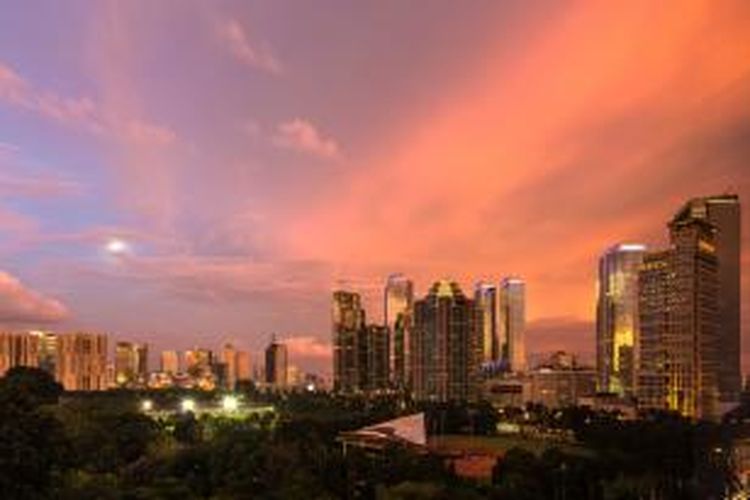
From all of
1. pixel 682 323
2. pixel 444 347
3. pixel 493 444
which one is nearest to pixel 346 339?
pixel 444 347

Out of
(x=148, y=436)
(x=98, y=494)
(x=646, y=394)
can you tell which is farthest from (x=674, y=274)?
(x=98, y=494)

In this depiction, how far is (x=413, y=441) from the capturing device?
2730 cm

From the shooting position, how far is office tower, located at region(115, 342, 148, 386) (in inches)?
3263

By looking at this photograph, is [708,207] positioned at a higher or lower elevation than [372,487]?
higher

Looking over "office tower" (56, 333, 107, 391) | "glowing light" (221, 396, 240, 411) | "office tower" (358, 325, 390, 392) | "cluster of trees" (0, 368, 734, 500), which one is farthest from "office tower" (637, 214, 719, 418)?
"office tower" (56, 333, 107, 391)

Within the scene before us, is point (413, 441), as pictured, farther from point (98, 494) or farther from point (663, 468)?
point (98, 494)

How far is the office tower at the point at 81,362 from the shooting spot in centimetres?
6844

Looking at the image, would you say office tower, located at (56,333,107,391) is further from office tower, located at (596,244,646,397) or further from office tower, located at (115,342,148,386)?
office tower, located at (596,244,646,397)

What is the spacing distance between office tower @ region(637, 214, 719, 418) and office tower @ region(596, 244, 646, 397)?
39.3 ft

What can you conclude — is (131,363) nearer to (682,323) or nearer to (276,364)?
(276,364)

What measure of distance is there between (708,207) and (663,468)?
A: 62.5 feet

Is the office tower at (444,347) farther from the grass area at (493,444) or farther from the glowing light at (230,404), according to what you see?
the grass area at (493,444)

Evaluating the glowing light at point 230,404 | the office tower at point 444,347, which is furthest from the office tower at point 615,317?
the glowing light at point 230,404

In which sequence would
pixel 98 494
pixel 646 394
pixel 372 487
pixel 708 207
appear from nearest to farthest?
1. pixel 98 494
2. pixel 372 487
3. pixel 708 207
4. pixel 646 394
